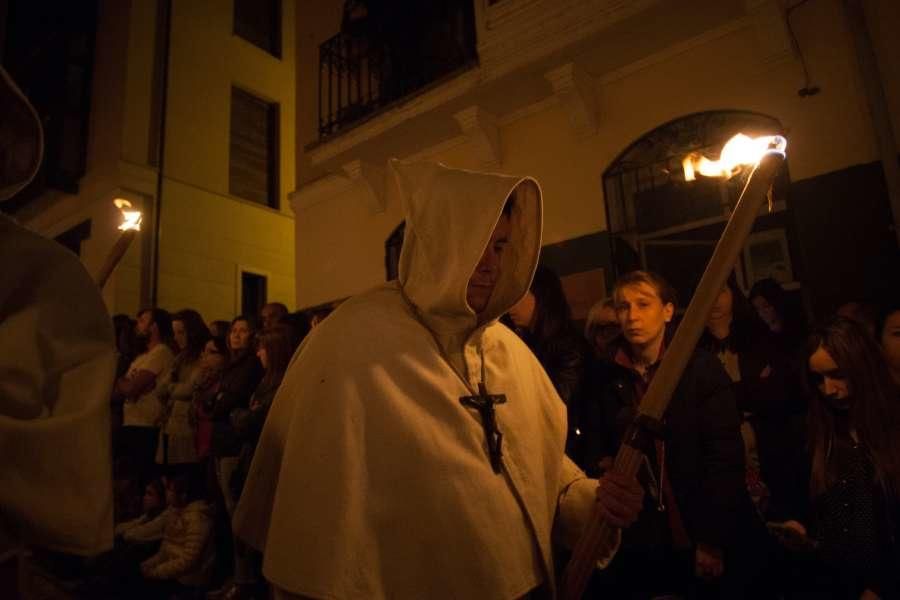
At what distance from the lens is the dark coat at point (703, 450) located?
8.12ft

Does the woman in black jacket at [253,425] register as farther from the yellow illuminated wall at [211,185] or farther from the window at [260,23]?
the window at [260,23]

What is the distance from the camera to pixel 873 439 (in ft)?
7.93

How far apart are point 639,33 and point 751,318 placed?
4015 mm

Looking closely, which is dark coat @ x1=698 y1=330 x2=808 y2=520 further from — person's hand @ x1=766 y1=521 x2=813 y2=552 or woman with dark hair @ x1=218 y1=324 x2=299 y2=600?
woman with dark hair @ x1=218 y1=324 x2=299 y2=600

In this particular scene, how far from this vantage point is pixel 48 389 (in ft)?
3.63

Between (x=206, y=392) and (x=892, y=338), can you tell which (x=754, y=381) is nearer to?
(x=892, y=338)

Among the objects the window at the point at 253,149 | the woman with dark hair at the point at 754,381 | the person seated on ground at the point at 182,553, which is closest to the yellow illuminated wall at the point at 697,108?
the woman with dark hair at the point at 754,381

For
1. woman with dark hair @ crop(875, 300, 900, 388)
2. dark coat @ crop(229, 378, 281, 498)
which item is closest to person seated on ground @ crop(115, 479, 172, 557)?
dark coat @ crop(229, 378, 281, 498)

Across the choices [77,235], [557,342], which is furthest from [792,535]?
[77,235]

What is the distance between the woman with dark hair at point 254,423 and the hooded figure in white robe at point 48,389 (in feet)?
→ 10.2

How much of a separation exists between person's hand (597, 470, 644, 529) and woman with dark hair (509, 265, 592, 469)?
1.29 metres

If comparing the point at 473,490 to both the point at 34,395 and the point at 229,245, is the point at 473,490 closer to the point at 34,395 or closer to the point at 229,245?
the point at 34,395

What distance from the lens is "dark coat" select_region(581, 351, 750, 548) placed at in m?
2.47

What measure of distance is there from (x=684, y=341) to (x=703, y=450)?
1360 millimetres
